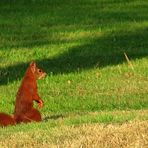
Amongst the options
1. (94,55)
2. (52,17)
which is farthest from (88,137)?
(52,17)

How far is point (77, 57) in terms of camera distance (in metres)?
20.9

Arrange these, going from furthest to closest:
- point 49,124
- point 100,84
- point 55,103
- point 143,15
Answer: point 143,15, point 100,84, point 55,103, point 49,124

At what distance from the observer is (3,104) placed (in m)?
15.6

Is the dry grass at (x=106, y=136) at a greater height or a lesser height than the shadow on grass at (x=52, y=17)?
greater

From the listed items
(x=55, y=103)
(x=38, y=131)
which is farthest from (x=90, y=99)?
(x=38, y=131)

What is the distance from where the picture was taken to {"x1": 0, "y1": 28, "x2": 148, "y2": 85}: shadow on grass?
62.6 ft

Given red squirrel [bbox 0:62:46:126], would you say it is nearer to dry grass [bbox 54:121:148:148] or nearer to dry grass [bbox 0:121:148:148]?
dry grass [bbox 0:121:148:148]

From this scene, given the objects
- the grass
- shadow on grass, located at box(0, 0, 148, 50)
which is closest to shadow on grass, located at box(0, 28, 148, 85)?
the grass

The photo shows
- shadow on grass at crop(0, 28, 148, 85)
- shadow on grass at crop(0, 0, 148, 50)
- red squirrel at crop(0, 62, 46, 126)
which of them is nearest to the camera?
red squirrel at crop(0, 62, 46, 126)

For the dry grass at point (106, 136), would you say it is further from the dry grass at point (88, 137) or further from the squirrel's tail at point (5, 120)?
the squirrel's tail at point (5, 120)

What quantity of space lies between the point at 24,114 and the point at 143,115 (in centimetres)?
153

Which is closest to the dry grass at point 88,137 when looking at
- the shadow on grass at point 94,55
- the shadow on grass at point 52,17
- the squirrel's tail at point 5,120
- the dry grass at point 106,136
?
the dry grass at point 106,136

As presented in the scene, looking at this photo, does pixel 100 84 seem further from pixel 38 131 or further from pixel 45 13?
pixel 45 13

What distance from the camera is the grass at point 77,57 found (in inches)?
536
